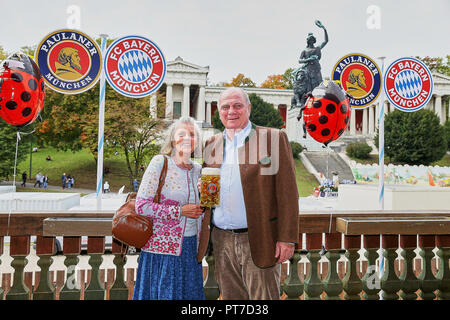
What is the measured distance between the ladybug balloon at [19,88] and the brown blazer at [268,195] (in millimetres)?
3175

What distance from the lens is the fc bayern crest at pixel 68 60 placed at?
5137 mm

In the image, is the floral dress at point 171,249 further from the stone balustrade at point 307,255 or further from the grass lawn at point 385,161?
the grass lawn at point 385,161

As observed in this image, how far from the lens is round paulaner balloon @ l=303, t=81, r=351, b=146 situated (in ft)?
19.5

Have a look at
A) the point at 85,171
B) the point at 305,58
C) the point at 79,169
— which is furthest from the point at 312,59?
the point at 79,169

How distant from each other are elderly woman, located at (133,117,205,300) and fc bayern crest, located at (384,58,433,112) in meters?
4.84

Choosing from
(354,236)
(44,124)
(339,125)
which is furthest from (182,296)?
(44,124)

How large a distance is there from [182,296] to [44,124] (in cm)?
3421

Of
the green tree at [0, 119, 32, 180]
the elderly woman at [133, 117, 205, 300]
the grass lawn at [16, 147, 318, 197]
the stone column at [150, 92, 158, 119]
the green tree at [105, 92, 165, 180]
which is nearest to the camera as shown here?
the elderly woman at [133, 117, 205, 300]

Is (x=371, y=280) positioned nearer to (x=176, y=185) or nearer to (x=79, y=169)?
(x=176, y=185)

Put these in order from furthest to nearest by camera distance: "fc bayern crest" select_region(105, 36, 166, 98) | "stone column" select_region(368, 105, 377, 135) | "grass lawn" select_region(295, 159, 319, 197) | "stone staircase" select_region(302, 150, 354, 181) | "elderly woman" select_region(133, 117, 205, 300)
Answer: "stone column" select_region(368, 105, 377, 135) < "stone staircase" select_region(302, 150, 354, 181) < "grass lawn" select_region(295, 159, 319, 197) < "fc bayern crest" select_region(105, 36, 166, 98) < "elderly woman" select_region(133, 117, 205, 300)

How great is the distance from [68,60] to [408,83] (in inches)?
223

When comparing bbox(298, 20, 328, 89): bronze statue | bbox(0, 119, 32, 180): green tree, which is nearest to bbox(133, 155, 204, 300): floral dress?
bbox(0, 119, 32, 180): green tree

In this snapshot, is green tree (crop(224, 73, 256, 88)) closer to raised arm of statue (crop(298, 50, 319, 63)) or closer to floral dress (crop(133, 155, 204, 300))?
raised arm of statue (crop(298, 50, 319, 63))

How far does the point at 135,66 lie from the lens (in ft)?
18.0
